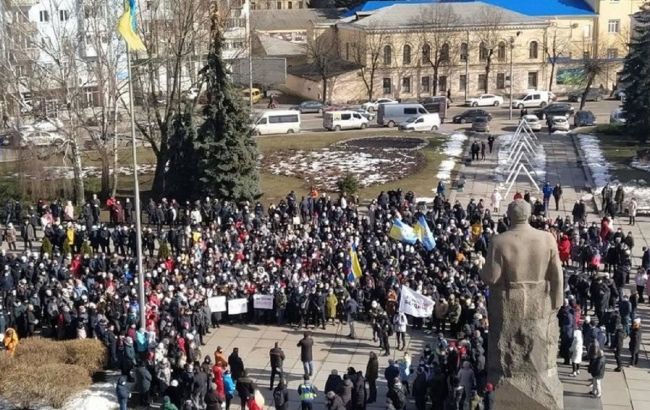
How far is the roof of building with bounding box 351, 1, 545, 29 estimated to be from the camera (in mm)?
70688

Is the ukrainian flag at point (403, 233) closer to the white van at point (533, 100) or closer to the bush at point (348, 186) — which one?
the bush at point (348, 186)

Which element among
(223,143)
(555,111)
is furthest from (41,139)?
(555,111)

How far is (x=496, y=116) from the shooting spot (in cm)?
6062

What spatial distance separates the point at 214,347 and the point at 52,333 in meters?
4.27

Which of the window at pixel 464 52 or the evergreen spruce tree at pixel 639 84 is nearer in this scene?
the evergreen spruce tree at pixel 639 84

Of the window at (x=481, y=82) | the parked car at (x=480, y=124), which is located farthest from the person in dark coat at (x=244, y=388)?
the window at (x=481, y=82)

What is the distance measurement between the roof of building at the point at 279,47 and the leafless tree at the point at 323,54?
146 cm

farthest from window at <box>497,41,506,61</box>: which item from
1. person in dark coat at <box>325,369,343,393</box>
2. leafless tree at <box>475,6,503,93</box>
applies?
person in dark coat at <box>325,369,343,393</box>

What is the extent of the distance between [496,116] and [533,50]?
1386cm

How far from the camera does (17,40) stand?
37.6 metres

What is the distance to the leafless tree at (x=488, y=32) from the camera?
230ft

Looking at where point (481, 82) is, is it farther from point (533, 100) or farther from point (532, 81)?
point (533, 100)

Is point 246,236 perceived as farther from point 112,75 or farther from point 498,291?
point 498,291

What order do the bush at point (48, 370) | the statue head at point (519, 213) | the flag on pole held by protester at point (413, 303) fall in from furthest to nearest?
the flag on pole held by protester at point (413, 303) < the bush at point (48, 370) < the statue head at point (519, 213)
